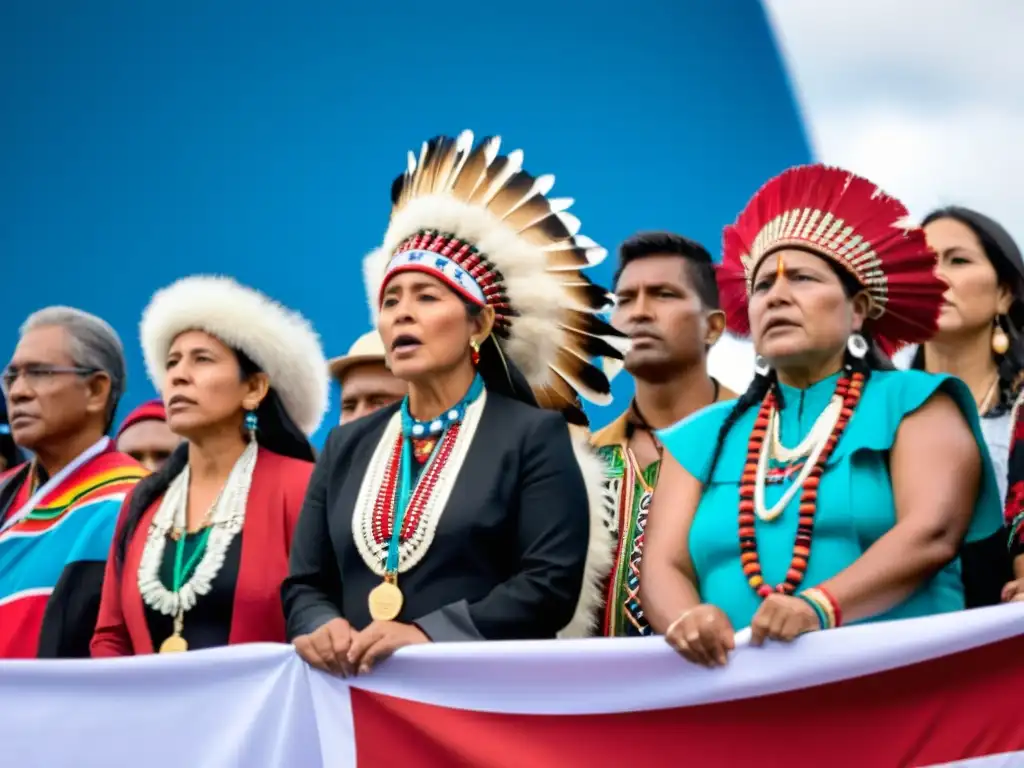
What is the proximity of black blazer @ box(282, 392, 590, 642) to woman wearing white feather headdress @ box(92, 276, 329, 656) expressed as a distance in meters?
0.45

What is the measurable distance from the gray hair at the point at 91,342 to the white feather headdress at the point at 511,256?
1408 mm

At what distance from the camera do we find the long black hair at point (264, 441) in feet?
14.0

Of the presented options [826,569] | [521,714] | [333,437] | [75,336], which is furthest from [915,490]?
[75,336]

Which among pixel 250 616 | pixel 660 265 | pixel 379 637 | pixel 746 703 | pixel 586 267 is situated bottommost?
pixel 746 703

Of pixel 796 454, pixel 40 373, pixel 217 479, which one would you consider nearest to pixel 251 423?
pixel 217 479

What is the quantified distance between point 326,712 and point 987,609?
51.5 inches

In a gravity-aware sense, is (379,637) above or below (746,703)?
above

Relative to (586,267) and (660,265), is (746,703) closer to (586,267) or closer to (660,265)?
(586,267)

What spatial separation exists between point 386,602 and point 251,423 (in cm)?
113

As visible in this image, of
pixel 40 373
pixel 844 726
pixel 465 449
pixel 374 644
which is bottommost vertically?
pixel 844 726

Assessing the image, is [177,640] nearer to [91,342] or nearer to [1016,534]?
[91,342]

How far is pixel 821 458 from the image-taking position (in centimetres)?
321

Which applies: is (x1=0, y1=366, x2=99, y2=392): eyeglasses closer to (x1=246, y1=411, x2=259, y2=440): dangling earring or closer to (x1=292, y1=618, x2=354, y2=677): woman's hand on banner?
(x1=246, y1=411, x2=259, y2=440): dangling earring

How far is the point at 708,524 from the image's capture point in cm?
328
